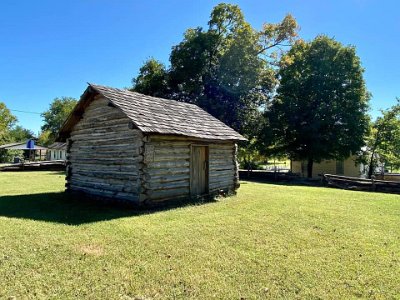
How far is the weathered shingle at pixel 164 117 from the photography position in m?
10.9

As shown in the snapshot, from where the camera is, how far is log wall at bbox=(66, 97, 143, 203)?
36.2 feet

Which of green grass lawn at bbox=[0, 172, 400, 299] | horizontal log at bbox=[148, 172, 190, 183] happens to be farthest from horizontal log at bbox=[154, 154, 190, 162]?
green grass lawn at bbox=[0, 172, 400, 299]

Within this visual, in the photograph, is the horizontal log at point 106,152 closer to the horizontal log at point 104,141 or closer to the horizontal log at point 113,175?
the horizontal log at point 104,141

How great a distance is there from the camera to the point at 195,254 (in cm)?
614

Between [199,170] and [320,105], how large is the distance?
1803 cm

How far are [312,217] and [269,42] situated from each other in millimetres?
27110

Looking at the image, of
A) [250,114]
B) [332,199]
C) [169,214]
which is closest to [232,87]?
[250,114]

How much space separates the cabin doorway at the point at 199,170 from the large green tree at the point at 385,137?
72.4ft

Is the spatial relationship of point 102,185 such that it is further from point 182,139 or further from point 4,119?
point 4,119

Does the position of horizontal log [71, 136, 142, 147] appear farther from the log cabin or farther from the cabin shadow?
the cabin shadow

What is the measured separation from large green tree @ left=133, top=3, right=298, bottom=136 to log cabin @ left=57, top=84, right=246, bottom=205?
14.4m

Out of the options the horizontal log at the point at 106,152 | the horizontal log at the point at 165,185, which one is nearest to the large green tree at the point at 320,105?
the horizontal log at the point at 165,185

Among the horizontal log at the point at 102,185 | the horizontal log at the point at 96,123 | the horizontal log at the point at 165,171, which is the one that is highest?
the horizontal log at the point at 96,123

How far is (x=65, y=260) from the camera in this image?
562cm
